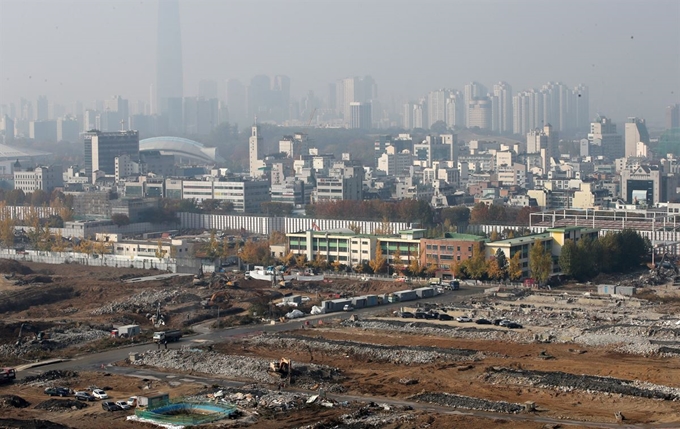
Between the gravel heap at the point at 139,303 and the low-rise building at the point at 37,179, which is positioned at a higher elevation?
the low-rise building at the point at 37,179

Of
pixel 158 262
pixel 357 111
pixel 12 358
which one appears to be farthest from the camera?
pixel 357 111

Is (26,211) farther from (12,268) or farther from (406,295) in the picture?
(406,295)

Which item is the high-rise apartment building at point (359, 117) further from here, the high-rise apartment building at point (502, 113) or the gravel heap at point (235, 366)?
the gravel heap at point (235, 366)

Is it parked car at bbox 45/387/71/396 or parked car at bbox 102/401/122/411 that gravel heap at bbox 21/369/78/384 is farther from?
parked car at bbox 102/401/122/411

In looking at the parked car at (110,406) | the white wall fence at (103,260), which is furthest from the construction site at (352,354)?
the white wall fence at (103,260)

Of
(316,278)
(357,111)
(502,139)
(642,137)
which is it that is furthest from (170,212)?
(357,111)

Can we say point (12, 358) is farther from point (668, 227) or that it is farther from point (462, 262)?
point (668, 227)
